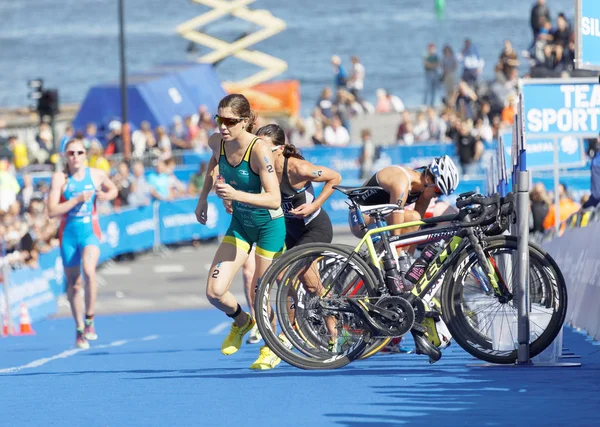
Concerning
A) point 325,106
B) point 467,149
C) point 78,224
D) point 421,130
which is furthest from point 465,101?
point 78,224

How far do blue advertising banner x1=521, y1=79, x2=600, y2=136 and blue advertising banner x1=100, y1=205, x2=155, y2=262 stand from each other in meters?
12.6

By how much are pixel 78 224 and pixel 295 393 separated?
240 inches

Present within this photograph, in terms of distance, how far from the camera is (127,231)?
28.2 meters

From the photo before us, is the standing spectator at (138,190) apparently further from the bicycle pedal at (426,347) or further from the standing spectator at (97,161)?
the bicycle pedal at (426,347)

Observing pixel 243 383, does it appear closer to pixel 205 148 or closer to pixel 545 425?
pixel 545 425

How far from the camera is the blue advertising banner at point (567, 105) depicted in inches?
586

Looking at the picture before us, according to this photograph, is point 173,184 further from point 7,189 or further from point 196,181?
point 7,189

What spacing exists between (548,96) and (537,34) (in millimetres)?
19573

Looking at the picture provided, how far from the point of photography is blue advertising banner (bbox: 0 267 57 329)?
19.8 meters

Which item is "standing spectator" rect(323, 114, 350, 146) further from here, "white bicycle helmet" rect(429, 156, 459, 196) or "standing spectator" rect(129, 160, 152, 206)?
"white bicycle helmet" rect(429, 156, 459, 196)

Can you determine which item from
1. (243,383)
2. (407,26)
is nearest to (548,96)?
(243,383)

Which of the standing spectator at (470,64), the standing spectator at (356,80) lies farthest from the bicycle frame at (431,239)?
the standing spectator at (356,80)

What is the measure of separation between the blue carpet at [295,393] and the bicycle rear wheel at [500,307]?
17 cm

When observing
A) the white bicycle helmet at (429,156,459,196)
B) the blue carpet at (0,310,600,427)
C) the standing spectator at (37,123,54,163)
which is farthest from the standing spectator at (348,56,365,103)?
the white bicycle helmet at (429,156,459,196)
